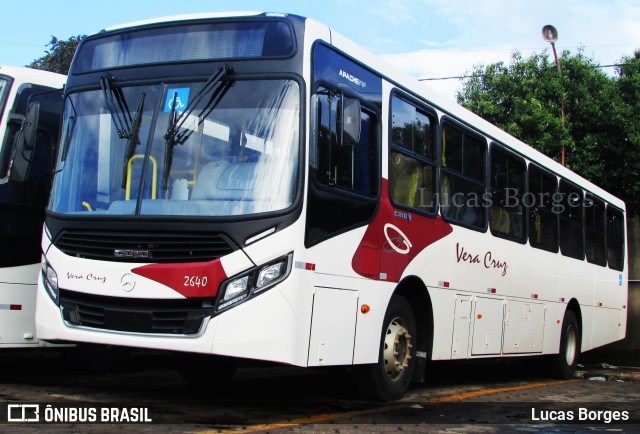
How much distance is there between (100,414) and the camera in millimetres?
6434

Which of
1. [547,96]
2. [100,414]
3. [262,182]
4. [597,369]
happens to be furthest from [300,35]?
[547,96]

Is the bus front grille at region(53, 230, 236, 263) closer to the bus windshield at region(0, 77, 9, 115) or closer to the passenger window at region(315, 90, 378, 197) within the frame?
the passenger window at region(315, 90, 378, 197)

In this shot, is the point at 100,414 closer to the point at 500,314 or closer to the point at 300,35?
the point at 300,35

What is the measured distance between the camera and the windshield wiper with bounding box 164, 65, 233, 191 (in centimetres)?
661

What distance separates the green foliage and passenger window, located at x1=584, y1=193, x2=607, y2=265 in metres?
6.28

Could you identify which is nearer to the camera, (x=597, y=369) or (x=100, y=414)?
(x=100, y=414)

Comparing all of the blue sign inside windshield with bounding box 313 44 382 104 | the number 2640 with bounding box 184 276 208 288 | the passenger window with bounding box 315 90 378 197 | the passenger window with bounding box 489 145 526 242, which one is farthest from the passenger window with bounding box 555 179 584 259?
the number 2640 with bounding box 184 276 208 288

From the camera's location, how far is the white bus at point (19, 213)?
8023 millimetres

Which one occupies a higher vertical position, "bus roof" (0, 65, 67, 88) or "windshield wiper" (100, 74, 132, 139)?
"bus roof" (0, 65, 67, 88)

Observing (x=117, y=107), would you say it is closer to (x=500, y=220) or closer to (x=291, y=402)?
(x=291, y=402)

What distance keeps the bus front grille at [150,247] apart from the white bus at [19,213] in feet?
4.82

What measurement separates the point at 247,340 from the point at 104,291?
49.9 inches

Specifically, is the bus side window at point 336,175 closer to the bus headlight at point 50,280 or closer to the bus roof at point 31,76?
the bus headlight at point 50,280

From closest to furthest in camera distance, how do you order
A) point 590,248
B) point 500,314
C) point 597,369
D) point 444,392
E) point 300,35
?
point 300,35, point 444,392, point 500,314, point 590,248, point 597,369
